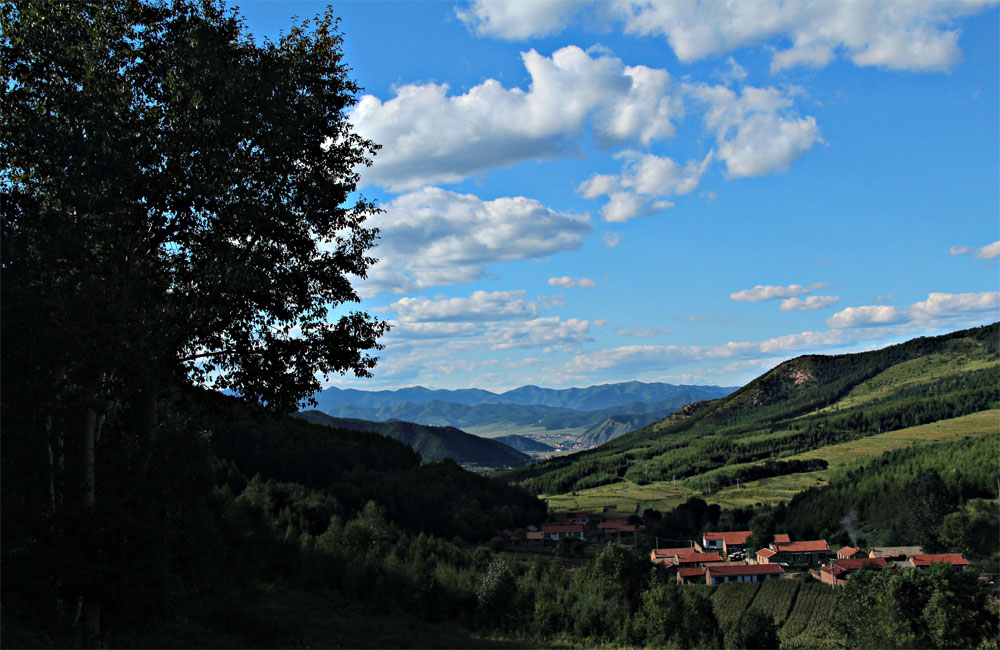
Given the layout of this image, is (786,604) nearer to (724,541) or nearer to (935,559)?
(935,559)

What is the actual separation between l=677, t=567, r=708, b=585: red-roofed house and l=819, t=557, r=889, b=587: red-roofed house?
16.7 meters

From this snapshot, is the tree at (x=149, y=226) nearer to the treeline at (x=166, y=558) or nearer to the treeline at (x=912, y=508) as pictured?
the treeline at (x=166, y=558)

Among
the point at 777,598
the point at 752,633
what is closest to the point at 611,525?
the point at 777,598

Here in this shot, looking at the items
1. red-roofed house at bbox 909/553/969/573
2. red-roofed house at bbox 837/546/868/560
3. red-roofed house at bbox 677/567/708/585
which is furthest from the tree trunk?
red-roofed house at bbox 837/546/868/560

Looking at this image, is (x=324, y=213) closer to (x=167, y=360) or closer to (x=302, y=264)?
(x=302, y=264)

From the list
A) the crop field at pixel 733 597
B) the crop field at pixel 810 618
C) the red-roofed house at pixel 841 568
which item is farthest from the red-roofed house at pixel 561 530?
the crop field at pixel 810 618

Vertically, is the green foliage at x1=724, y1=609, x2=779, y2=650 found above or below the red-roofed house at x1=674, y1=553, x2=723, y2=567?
above

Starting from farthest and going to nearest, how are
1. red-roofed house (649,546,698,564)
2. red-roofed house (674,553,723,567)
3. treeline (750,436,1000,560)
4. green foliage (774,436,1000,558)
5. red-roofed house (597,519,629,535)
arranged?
red-roofed house (597,519,629,535) < green foliage (774,436,1000,558) < treeline (750,436,1000,560) < red-roofed house (674,553,723,567) < red-roofed house (649,546,698,564)

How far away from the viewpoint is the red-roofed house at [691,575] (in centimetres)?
10094

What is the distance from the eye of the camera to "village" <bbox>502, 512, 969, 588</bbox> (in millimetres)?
103438

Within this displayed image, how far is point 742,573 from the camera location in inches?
→ 4136

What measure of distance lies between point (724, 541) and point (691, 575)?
Result: 101ft

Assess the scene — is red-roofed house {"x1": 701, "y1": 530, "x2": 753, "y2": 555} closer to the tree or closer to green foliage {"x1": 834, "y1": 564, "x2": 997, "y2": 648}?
green foliage {"x1": 834, "y1": 564, "x2": 997, "y2": 648}

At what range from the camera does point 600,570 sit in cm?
6153
